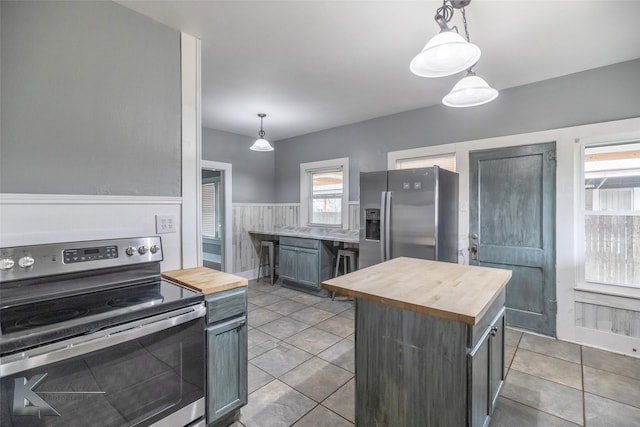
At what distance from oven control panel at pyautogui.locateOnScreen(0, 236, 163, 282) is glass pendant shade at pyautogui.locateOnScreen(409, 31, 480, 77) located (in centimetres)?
181

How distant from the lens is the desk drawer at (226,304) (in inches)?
63.1

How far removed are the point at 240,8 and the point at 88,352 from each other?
6.85 ft

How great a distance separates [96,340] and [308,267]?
130 inches

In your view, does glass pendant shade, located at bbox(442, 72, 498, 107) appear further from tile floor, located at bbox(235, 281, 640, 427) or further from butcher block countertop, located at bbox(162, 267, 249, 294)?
tile floor, located at bbox(235, 281, 640, 427)

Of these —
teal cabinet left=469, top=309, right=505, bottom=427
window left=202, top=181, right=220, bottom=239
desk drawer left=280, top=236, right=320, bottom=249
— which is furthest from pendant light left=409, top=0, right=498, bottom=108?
window left=202, top=181, right=220, bottom=239

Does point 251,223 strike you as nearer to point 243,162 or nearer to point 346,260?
point 243,162

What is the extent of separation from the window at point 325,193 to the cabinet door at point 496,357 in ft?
9.90

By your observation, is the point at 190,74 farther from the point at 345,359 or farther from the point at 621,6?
the point at 621,6

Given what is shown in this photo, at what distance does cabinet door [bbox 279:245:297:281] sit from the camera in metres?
4.56

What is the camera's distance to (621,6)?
1.96 metres

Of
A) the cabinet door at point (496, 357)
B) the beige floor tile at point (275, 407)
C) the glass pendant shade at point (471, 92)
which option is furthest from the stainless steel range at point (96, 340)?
the glass pendant shade at point (471, 92)

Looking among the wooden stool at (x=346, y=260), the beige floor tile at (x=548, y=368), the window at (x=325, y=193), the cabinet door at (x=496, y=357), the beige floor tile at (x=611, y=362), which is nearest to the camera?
the cabinet door at (x=496, y=357)

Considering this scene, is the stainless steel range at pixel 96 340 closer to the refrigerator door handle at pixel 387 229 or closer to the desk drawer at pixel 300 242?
the refrigerator door handle at pixel 387 229

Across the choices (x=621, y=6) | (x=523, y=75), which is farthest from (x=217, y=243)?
(x=621, y=6)
